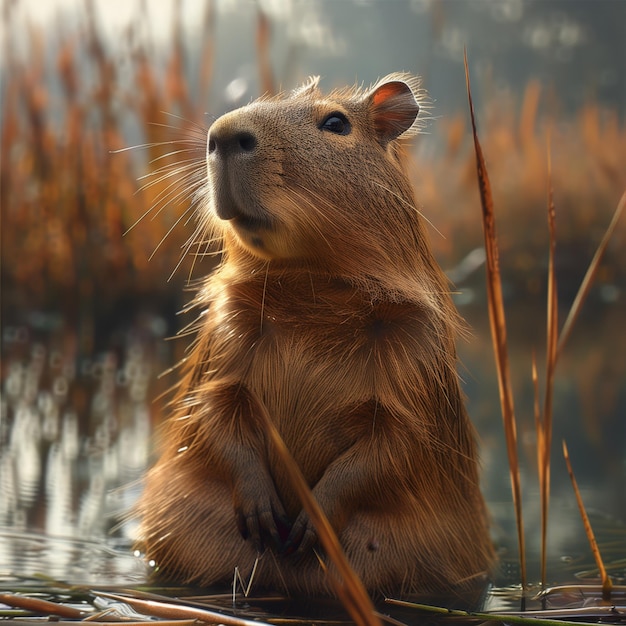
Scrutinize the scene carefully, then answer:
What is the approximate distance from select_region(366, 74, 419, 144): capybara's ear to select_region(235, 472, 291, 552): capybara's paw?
74cm

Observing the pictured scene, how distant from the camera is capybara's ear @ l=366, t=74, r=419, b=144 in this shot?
1846 millimetres

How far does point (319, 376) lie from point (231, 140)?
1.48 ft

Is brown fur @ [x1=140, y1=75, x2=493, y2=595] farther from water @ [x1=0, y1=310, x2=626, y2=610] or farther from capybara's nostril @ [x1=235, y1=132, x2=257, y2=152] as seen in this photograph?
water @ [x1=0, y1=310, x2=626, y2=610]

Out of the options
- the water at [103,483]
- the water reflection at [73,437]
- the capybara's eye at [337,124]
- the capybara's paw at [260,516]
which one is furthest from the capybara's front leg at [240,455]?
the capybara's eye at [337,124]

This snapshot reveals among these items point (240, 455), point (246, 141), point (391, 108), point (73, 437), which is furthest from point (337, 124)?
point (73, 437)

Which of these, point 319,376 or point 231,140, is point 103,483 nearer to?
point 319,376

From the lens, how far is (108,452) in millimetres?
2781

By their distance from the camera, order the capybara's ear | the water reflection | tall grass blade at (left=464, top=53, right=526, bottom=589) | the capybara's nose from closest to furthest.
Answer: tall grass blade at (left=464, top=53, right=526, bottom=589) → the capybara's nose → the capybara's ear → the water reflection

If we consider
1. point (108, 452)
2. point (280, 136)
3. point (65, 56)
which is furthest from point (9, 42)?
point (280, 136)

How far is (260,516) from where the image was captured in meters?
1.65

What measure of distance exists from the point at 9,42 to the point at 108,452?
9.36ft

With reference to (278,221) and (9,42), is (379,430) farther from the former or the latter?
(9,42)

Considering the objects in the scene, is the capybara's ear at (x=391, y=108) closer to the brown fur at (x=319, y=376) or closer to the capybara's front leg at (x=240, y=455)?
the brown fur at (x=319, y=376)

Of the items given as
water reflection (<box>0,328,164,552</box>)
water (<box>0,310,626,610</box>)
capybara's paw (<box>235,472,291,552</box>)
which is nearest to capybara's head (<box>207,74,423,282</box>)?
capybara's paw (<box>235,472,291,552</box>)
